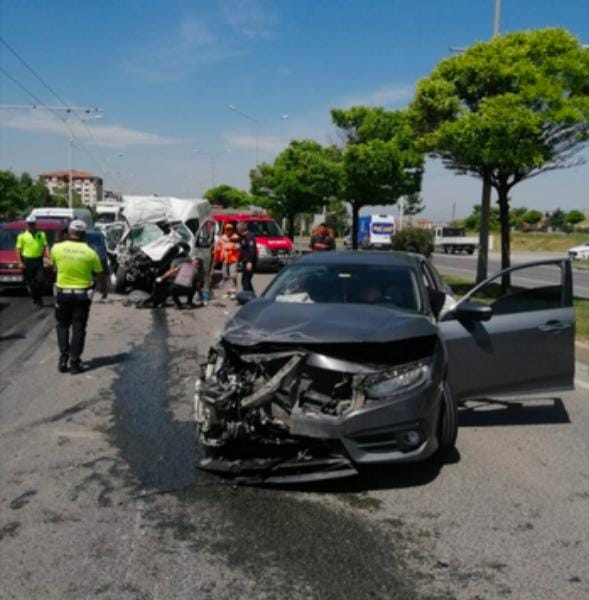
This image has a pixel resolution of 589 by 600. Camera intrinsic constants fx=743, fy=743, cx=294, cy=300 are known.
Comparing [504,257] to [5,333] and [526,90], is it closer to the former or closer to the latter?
[526,90]

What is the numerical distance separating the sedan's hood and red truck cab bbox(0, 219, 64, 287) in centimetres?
1184

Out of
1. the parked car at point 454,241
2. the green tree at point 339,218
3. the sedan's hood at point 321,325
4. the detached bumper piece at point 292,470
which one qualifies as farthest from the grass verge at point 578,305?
the green tree at point 339,218

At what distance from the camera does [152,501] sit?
4703mm

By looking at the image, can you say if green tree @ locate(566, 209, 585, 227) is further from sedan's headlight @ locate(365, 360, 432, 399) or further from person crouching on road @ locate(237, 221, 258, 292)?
sedan's headlight @ locate(365, 360, 432, 399)

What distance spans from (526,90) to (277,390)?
1220cm

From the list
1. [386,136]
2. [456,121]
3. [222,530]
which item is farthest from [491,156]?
[386,136]

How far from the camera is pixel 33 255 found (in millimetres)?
15664

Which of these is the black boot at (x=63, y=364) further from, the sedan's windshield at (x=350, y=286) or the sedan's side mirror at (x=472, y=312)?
the sedan's side mirror at (x=472, y=312)

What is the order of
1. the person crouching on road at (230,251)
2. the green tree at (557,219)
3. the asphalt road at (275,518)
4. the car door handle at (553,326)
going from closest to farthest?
the asphalt road at (275,518)
the car door handle at (553,326)
the person crouching on road at (230,251)
the green tree at (557,219)

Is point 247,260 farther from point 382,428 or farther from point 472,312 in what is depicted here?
point 382,428

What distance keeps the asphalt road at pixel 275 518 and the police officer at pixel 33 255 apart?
358 inches

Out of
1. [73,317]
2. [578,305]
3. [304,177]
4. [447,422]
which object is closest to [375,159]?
[304,177]

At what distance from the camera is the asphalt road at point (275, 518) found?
12.1 ft

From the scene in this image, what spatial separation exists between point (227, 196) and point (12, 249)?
7809 cm
